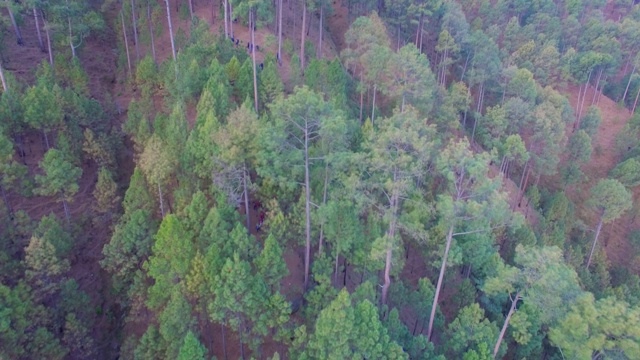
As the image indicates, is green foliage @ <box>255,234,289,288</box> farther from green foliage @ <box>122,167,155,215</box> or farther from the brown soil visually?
the brown soil

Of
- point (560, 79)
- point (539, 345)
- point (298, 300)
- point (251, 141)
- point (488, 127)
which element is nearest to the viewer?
point (251, 141)

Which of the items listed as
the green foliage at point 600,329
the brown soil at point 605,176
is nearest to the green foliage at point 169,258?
the green foliage at point 600,329

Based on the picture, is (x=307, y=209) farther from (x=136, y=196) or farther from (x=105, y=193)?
(x=105, y=193)

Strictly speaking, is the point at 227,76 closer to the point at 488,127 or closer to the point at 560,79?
the point at 488,127

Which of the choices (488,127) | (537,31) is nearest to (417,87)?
(488,127)

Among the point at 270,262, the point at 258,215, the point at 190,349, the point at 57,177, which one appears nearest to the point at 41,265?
the point at 57,177

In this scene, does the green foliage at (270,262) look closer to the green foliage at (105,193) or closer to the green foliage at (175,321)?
the green foliage at (175,321)

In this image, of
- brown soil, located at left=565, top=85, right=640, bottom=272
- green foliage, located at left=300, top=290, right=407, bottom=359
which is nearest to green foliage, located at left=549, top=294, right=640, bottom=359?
green foliage, located at left=300, top=290, right=407, bottom=359

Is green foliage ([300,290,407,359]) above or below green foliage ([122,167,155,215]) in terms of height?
below
